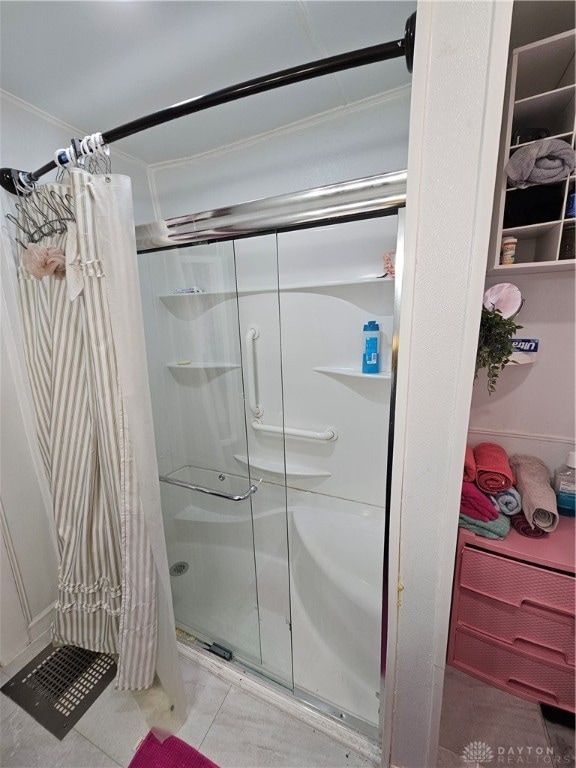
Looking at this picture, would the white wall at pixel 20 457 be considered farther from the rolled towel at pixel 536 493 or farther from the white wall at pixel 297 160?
the rolled towel at pixel 536 493

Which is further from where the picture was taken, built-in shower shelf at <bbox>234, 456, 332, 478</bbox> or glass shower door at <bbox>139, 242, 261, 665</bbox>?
built-in shower shelf at <bbox>234, 456, 332, 478</bbox>

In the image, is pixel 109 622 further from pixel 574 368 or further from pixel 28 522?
pixel 574 368

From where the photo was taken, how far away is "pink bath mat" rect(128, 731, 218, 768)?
0.96 m

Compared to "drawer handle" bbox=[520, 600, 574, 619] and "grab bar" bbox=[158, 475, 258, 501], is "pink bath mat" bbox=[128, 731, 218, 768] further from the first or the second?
"drawer handle" bbox=[520, 600, 574, 619]

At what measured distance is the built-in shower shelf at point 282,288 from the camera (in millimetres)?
1354

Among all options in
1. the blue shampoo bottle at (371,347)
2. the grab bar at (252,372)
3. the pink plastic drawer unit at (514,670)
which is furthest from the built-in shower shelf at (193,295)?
the pink plastic drawer unit at (514,670)

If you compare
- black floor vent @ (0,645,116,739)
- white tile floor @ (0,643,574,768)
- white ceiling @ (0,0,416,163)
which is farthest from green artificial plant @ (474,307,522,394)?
black floor vent @ (0,645,116,739)

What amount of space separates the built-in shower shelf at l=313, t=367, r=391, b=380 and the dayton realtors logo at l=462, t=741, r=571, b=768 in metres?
1.38

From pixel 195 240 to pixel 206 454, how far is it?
0.99 meters

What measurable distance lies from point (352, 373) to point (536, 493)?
0.87 m

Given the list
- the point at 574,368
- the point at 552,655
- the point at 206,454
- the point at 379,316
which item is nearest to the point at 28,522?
the point at 206,454

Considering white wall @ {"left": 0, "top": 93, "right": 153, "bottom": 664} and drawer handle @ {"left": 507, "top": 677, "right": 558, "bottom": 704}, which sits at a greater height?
white wall @ {"left": 0, "top": 93, "right": 153, "bottom": 664}

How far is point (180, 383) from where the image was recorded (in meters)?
1.50

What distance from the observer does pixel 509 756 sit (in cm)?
98
